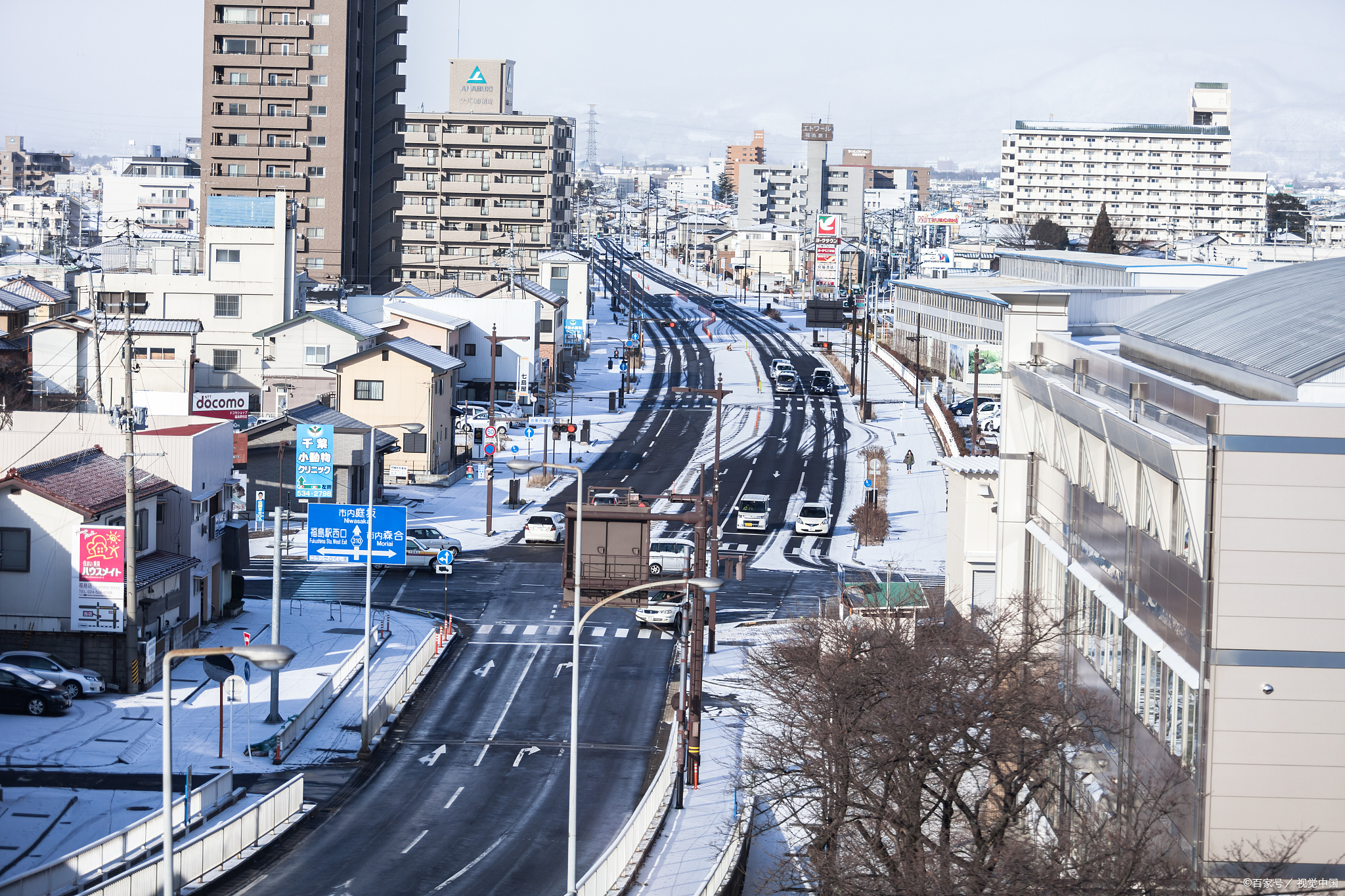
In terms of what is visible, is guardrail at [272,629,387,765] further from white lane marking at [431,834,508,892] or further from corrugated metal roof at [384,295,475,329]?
corrugated metal roof at [384,295,475,329]

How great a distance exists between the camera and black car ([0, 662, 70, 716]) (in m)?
34.2

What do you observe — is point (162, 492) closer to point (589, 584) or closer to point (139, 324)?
point (589, 584)

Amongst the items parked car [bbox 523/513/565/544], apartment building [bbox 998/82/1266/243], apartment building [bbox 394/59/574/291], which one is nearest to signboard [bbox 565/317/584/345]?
apartment building [bbox 394/59/574/291]

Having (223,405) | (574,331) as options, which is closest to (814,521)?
(223,405)

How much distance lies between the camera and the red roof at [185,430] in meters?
41.8

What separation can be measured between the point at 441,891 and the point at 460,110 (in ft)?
425

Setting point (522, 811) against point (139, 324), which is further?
point (139, 324)

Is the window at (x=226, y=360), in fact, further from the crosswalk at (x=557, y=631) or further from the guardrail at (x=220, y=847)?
the guardrail at (x=220, y=847)

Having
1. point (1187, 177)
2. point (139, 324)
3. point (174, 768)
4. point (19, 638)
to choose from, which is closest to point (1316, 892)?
point (174, 768)

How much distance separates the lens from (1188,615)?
806 inches

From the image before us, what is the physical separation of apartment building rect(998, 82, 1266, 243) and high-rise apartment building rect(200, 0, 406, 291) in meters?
105

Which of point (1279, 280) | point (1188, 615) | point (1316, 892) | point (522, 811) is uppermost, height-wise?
Answer: point (1279, 280)

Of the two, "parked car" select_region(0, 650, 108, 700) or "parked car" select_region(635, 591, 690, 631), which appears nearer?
"parked car" select_region(0, 650, 108, 700)

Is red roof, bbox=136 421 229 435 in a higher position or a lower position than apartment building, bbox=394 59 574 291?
lower
